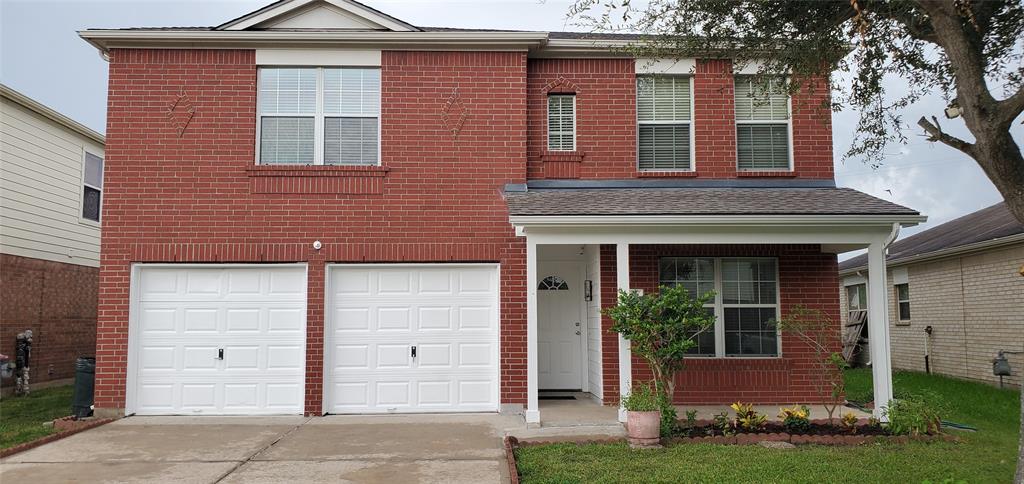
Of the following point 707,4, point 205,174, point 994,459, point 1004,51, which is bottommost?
point 994,459

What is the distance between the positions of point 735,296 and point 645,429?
3.90 meters

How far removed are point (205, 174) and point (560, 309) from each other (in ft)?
19.3

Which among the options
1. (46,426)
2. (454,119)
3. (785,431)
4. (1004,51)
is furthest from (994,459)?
(46,426)

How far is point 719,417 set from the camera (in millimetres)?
9031

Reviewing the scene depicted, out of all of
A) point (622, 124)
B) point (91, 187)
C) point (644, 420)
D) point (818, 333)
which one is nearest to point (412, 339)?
point (644, 420)

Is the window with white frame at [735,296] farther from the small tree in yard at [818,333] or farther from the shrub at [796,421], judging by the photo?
the shrub at [796,421]

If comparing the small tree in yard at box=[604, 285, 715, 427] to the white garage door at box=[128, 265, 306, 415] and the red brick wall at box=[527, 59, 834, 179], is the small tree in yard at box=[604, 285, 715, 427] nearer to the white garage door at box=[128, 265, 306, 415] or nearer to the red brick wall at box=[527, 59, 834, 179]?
the red brick wall at box=[527, 59, 834, 179]

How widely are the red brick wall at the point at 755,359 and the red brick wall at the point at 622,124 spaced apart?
1.26 metres

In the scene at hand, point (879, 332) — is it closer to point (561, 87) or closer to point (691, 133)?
point (691, 133)

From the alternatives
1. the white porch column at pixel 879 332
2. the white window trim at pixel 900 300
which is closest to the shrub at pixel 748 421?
the white porch column at pixel 879 332

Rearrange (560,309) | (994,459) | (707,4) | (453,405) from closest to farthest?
1. (994,459)
2. (707,4)
3. (453,405)
4. (560,309)

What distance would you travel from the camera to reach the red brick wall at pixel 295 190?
35.6ft

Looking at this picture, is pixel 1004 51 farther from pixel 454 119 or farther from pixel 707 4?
pixel 454 119

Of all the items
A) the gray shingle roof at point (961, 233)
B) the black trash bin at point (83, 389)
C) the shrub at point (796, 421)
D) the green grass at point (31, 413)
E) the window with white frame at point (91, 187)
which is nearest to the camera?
the shrub at point (796, 421)
